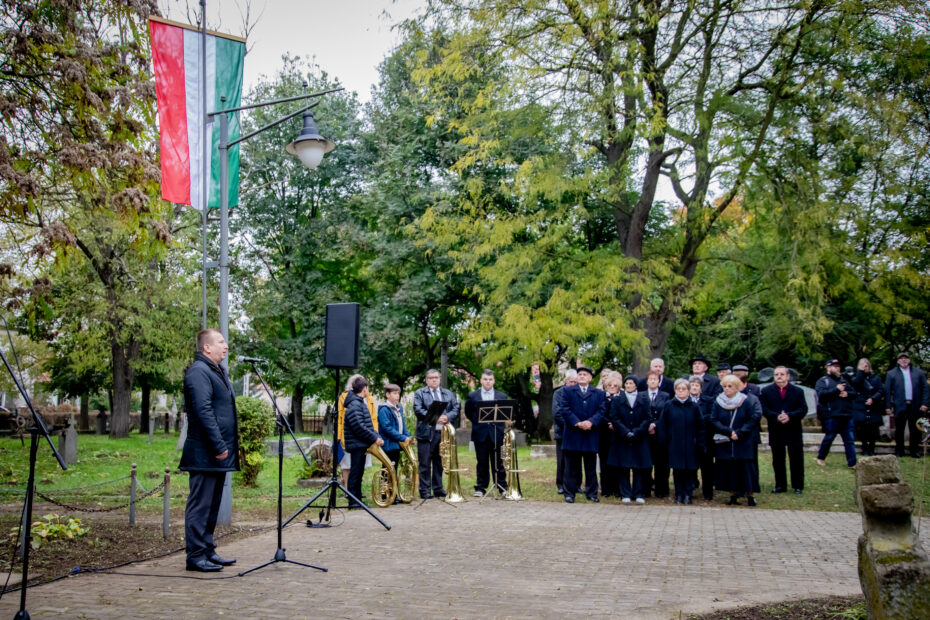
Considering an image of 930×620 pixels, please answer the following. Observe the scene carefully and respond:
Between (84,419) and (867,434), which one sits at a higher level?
(84,419)

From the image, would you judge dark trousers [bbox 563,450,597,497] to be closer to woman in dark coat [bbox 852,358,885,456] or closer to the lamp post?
the lamp post

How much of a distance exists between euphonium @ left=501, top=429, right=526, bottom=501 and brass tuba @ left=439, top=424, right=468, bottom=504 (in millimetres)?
788

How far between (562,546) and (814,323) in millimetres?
9337

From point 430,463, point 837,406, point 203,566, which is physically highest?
point 837,406

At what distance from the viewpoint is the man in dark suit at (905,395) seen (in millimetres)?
15641

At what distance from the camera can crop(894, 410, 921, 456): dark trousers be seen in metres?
15.7

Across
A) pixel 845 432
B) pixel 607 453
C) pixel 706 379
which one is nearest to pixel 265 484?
pixel 607 453

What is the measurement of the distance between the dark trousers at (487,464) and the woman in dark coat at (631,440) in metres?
1.90

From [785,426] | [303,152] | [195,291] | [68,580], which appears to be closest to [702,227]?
[785,426]

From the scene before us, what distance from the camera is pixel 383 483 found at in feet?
40.0

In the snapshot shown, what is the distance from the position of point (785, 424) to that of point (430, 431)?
19.1 feet

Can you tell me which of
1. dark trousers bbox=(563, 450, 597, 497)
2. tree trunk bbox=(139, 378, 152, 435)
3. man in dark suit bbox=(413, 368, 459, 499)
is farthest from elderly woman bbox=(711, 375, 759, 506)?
tree trunk bbox=(139, 378, 152, 435)

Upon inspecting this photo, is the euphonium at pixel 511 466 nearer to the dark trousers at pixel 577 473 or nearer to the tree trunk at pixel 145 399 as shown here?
the dark trousers at pixel 577 473

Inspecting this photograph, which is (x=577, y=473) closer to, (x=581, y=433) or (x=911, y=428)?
(x=581, y=433)
